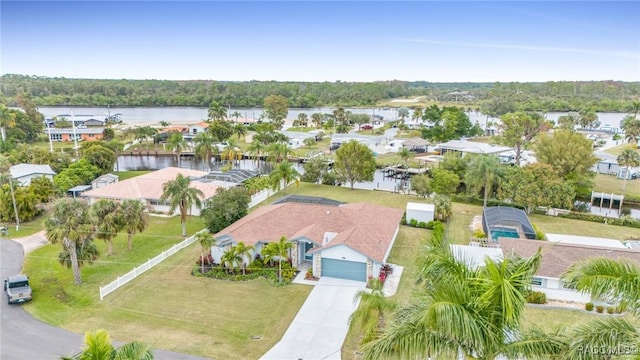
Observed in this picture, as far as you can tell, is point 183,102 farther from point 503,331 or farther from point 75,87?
point 503,331

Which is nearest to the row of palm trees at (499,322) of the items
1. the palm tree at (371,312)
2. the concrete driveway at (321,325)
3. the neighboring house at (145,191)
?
the palm tree at (371,312)

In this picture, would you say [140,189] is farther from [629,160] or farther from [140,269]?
[629,160]

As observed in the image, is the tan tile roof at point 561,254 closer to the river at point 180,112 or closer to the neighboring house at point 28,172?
the neighboring house at point 28,172

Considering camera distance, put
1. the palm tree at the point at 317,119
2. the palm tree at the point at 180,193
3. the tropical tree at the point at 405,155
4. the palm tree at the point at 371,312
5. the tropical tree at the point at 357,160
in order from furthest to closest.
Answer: the palm tree at the point at 317,119 < the tropical tree at the point at 405,155 < the tropical tree at the point at 357,160 < the palm tree at the point at 180,193 < the palm tree at the point at 371,312

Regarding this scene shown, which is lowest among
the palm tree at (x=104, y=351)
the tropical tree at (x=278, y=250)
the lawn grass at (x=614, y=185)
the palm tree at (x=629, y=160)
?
the lawn grass at (x=614, y=185)

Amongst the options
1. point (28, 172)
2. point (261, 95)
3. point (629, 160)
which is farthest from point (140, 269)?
point (261, 95)

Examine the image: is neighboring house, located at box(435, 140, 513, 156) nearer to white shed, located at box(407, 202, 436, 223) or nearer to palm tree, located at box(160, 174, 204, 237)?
white shed, located at box(407, 202, 436, 223)
